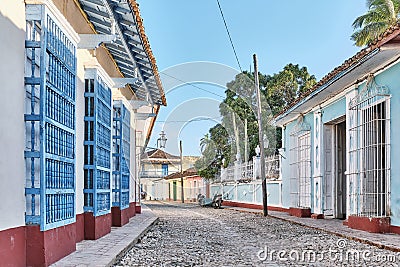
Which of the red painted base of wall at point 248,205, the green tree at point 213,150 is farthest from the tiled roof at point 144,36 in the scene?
the green tree at point 213,150

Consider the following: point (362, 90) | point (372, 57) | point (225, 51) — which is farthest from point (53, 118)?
point (225, 51)

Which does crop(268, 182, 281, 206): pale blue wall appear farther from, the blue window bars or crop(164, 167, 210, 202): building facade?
crop(164, 167, 210, 202): building facade

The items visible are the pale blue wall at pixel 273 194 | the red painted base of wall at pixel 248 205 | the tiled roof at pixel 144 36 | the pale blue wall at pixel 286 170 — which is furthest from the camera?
the pale blue wall at pixel 273 194

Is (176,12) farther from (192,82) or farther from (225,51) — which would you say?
(225,51)

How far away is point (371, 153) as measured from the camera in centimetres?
1122

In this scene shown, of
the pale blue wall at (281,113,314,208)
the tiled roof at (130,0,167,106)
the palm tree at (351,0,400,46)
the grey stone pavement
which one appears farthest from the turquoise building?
the palm tree at (351,0,400,46)

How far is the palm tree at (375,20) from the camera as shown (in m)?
25.2

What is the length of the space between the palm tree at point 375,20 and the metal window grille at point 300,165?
9.48m

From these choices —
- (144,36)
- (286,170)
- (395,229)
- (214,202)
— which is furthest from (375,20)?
(144,36)

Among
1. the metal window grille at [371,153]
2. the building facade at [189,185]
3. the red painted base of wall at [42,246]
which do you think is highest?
the metal window grille at [371,153]

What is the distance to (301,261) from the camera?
7238 mm

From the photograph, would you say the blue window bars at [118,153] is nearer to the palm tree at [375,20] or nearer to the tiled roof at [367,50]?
the tiled roof at [367,50]

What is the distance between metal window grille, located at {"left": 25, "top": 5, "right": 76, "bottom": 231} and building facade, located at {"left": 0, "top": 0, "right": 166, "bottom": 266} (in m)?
0.01

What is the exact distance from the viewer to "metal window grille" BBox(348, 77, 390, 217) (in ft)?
A: 34.4
